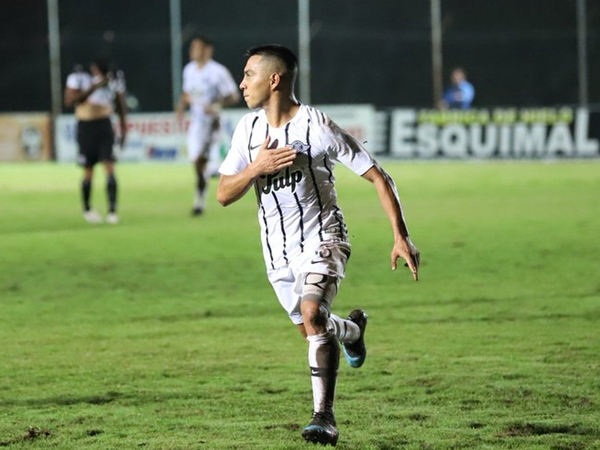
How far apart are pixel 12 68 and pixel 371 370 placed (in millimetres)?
26762

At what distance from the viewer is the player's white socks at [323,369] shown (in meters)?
5.76

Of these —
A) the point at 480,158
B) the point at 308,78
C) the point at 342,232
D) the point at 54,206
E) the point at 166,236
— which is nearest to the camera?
the point at 342,232

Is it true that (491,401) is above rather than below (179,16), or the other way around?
below

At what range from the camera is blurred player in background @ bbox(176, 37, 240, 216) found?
736 inches

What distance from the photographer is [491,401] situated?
662 centimetres

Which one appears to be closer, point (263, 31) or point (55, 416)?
point (55, 416)

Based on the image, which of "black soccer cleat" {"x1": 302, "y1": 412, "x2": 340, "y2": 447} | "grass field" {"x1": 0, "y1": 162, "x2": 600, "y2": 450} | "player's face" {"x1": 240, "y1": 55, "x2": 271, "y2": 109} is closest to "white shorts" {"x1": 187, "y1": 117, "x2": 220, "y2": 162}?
"grass field" {"x1": 0, "y1": 162, "x2": 600, "y2": 450}

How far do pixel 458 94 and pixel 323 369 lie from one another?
25.9 metres

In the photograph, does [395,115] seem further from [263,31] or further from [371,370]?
[371,370]

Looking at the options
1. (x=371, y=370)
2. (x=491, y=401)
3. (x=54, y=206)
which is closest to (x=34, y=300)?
(x=371, y=370)

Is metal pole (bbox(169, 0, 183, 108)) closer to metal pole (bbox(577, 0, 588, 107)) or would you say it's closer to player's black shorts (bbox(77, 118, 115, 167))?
metal pole (bbox(577, 0, 588, 107))

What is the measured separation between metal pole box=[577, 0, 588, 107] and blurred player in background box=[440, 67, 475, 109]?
247 centimetres

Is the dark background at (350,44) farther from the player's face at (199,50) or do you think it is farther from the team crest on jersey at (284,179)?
the team crest on jersey at (284,179)

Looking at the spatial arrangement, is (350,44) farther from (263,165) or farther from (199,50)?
(263,165)
